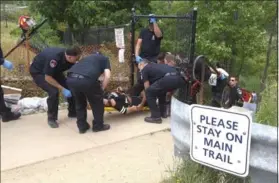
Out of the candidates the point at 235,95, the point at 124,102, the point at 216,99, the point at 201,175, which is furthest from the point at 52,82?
the point at 201,175

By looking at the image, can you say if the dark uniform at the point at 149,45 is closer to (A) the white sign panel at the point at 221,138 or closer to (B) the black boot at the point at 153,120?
(B) the black boot at the point at 153,120

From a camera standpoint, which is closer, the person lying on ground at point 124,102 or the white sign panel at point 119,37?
the person lying on ground at point 124,102

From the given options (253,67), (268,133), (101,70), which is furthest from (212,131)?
(253,67)

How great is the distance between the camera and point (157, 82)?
616cm

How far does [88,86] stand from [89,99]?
0.27 metres

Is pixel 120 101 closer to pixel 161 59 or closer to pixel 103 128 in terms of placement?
pixel 103 128

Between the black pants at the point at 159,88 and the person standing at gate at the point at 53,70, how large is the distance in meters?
1.29

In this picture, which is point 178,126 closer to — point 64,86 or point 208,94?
point 64,86

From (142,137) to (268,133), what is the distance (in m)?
3.04

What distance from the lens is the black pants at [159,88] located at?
609cm

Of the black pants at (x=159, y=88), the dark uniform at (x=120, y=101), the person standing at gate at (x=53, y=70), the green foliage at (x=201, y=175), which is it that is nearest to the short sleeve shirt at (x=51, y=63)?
the person standing at gate at (x=53, y=70)

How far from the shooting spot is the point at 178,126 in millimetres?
3201

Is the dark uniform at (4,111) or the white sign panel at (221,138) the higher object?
the white sign panel at (221,138)

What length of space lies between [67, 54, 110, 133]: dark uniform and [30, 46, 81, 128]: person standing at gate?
31 centimetres
